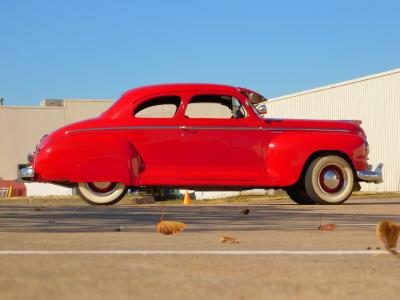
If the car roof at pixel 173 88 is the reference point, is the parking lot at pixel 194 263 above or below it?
below

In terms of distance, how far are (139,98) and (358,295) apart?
Result: 7.35 meters

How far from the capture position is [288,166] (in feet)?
32.5

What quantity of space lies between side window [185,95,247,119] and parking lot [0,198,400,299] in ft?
13.7

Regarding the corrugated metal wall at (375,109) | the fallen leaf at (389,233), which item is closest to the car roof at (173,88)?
the fallen leaf at (389,233)

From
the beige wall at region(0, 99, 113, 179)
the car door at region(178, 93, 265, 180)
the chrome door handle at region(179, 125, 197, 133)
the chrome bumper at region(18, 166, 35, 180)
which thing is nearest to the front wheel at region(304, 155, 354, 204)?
the car door at region(178, 93, 265, 180)

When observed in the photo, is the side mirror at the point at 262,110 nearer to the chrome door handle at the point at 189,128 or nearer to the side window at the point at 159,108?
the chrome door handle at the point at 189,128

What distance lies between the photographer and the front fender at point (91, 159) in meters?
9.34

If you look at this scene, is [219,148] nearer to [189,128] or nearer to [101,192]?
[189,128]

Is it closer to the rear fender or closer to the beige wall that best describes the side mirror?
the rear fender

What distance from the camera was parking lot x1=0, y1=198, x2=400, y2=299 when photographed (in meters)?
2.85

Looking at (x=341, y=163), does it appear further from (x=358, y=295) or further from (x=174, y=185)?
(x=358, y=295)

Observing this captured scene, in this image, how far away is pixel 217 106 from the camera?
33.9ft

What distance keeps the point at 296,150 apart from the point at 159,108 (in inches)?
77.9

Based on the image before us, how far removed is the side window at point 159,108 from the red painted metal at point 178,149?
0.07 meters
